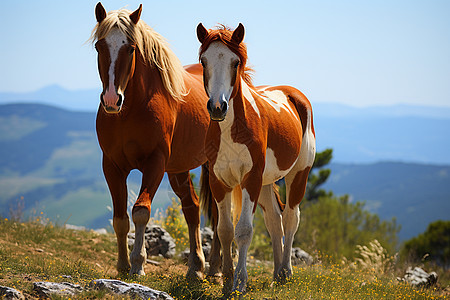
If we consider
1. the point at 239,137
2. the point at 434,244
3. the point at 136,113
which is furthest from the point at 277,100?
the point at 434,244

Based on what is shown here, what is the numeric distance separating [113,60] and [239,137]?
1586 mm

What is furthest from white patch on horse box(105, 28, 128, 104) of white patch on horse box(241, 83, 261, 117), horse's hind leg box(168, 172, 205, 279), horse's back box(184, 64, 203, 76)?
horse's back box(184, 64, 203, 76)

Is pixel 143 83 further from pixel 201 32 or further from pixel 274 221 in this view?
pixel 274 221

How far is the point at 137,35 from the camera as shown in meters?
5.61

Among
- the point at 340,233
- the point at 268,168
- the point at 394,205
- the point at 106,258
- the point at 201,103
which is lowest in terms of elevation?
the point at 394,205

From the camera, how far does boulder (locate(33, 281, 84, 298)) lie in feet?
14.8

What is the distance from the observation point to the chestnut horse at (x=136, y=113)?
5387 mm

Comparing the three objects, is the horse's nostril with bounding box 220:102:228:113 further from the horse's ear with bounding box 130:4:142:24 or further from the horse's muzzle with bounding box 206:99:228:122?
the horse's ear with bounding box 130:4:142:24

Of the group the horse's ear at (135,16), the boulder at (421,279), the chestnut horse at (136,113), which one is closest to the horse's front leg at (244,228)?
the chestnut horse at (136,113)

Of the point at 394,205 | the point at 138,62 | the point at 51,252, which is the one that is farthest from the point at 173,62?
the point at 394,205

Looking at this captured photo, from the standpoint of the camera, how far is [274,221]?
653 centimetres

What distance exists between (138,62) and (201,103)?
1.36 metres

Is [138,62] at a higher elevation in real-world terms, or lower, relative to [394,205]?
higher

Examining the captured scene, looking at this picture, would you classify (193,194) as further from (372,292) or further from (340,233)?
(340,233)
